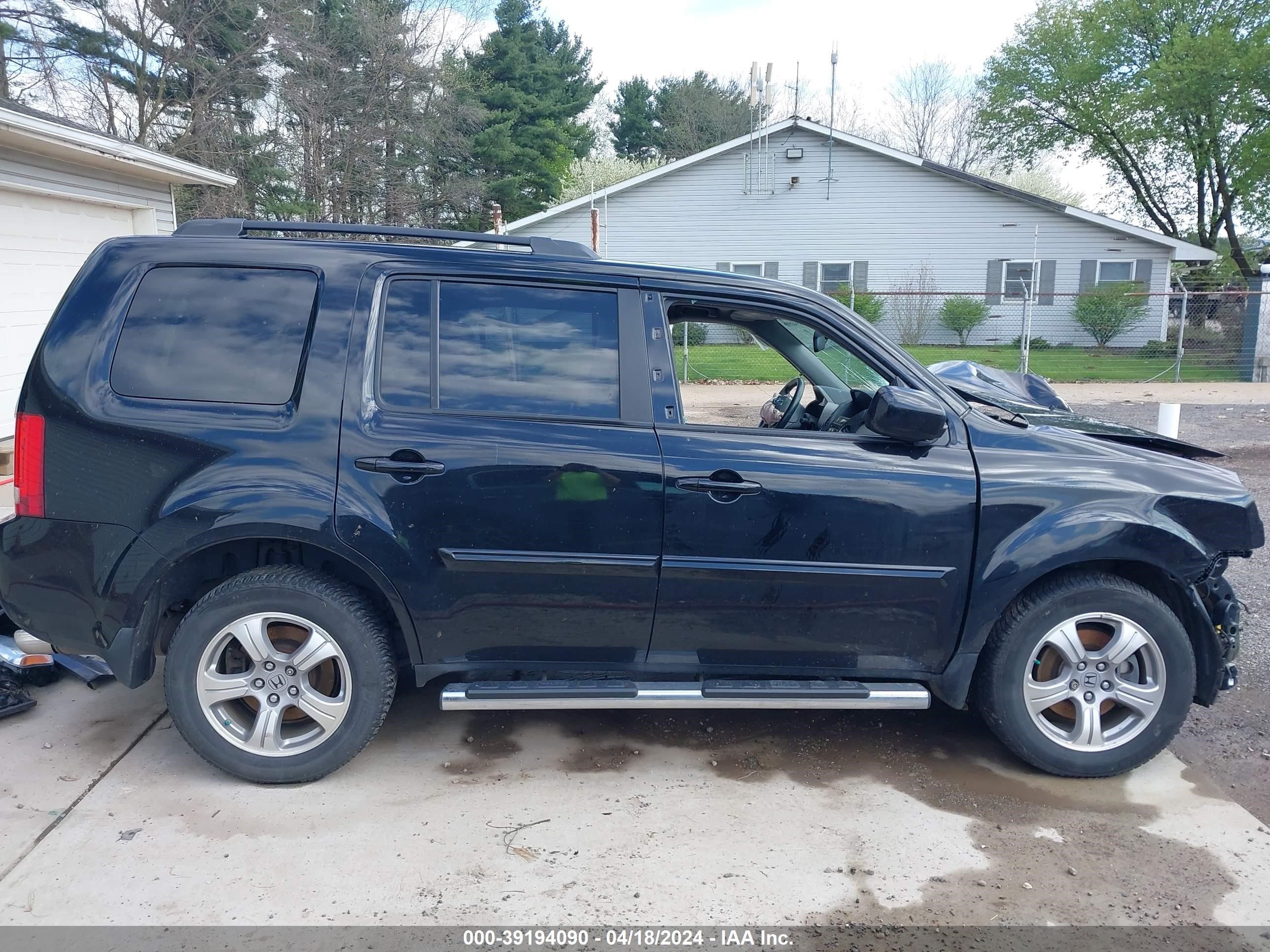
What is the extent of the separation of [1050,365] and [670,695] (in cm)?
1922

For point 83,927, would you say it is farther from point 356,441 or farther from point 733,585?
point 733,585

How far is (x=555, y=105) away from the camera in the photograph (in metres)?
37.1

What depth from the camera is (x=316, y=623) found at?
345cm

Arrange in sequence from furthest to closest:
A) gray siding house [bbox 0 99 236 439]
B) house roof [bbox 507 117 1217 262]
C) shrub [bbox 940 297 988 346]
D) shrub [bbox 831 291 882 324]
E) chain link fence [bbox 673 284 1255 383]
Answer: house roof [bbox 507 117 1217 262], shrub [bbox 940 297 988 346], shrub [bbox 831 291 882 324], chain link fence [bbox 673 284 1255 383], gray siding house [bbox 0 99 236 439]

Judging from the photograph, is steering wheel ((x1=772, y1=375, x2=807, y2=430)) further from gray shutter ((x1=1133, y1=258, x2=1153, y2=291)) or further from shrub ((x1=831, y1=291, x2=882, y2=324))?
gray shutter ((x1=1133, y1=258, x2=1153, y2=291))

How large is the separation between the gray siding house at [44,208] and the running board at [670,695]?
640 centimetres

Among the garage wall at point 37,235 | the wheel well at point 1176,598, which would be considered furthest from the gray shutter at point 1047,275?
the wheel well at point 1176,598

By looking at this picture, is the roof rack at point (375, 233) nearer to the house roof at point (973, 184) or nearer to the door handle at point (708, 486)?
the door handle at point (708, 486)

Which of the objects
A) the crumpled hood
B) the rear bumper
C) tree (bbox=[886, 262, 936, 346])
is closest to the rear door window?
the rear bumper

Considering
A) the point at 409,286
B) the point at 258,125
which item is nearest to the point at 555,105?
the point at 258,125

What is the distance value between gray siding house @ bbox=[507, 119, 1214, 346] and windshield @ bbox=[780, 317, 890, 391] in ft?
66.0

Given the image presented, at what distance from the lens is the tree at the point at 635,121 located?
4497 cm

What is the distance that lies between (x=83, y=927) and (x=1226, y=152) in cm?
3293

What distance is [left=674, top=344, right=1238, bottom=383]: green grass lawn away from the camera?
58.0 feet
